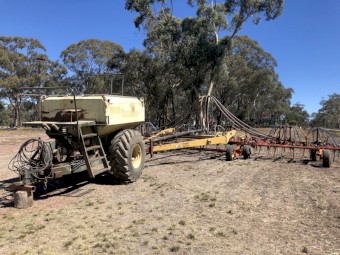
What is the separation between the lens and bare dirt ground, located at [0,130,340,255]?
4.67m

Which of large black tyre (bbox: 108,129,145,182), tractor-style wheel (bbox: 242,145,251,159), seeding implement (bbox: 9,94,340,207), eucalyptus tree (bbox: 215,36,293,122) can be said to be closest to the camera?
seeding implement (bbox: 9,94,340,207)

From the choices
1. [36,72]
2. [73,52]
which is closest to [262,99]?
[73,52]

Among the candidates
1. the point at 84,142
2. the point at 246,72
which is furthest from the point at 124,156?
the point at 246,72

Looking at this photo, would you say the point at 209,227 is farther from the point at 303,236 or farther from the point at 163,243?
the point at 303,236

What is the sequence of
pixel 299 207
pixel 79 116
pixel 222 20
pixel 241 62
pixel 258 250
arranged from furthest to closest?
pixel 241 62 → pixel 222 20 → pixel 79 116 → pixel 299 207 → pixel 258 250

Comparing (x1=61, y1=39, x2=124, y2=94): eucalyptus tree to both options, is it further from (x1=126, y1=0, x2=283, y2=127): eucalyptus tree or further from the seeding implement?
the seeding implement

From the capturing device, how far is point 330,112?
265ft

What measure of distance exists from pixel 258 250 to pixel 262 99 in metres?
55.5

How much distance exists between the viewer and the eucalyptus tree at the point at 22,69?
1700 inches

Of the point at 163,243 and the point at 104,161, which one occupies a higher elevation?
the point at 104,161

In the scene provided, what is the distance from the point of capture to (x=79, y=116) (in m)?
7.82

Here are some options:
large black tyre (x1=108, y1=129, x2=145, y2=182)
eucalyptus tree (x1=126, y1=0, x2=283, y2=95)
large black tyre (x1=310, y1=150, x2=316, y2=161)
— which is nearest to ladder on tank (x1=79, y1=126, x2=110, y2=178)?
large black tyre (x1=108, y1=129, x2=145, y2=182)

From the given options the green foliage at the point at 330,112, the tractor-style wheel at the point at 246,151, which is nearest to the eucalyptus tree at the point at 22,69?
the tractor-style wheel at the point at 246,151

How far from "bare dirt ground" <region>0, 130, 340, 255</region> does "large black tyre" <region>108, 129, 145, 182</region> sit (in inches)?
10.2
